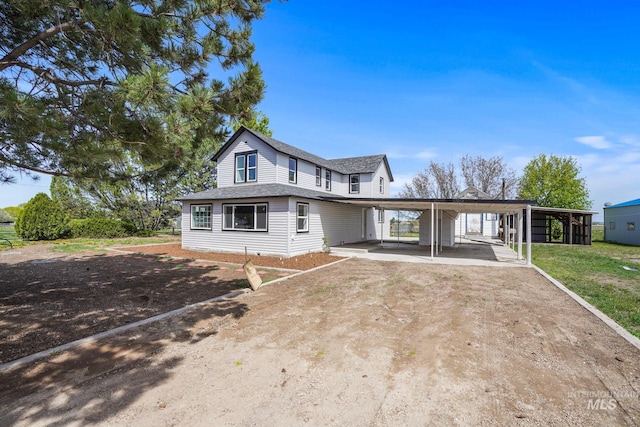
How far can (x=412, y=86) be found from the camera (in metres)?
15.3

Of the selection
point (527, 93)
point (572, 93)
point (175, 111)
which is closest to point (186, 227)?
point (175, 111)

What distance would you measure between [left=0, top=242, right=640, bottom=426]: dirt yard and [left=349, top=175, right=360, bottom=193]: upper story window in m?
16.1

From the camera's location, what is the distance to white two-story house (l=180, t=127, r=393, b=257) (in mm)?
13578

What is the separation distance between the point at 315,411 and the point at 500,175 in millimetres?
39562

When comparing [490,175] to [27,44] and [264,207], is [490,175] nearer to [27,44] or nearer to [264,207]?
[264,207]

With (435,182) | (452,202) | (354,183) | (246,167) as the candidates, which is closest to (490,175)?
(435,182)

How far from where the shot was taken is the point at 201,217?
16281 mm

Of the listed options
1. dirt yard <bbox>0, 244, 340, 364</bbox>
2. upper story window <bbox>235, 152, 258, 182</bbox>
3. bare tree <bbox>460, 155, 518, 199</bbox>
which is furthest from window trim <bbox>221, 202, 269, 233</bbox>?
bare tree <bbox>460, 155, 518, 199</bbox>

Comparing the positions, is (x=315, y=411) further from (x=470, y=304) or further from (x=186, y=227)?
(x=186, y=227)

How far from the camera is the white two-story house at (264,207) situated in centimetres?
1358

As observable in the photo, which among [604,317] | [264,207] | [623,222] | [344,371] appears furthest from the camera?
[623,222]

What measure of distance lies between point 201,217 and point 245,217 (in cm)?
331

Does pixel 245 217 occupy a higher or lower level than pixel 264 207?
lower

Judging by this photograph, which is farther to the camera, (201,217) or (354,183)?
(354,183)
